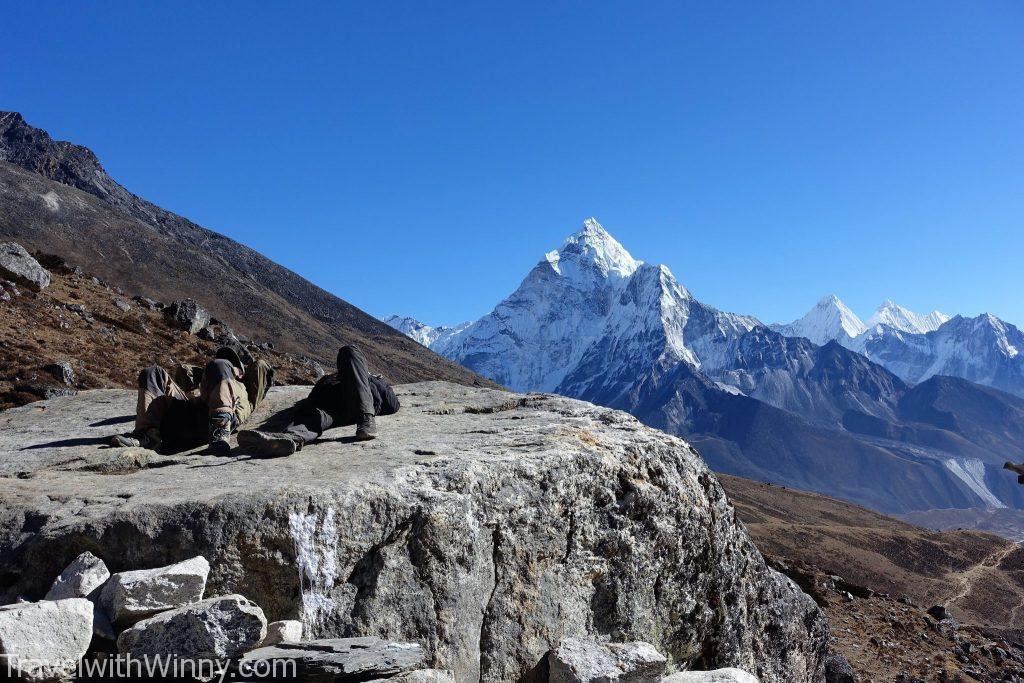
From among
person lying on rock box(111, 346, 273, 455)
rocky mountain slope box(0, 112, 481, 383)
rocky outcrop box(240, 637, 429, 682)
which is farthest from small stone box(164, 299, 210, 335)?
rocky outcrop box(240, 637, 429, 682)

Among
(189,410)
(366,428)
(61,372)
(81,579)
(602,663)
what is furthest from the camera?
(61,372)

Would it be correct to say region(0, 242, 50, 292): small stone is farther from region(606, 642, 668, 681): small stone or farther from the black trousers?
region(606, 642, 668, 681): small stone

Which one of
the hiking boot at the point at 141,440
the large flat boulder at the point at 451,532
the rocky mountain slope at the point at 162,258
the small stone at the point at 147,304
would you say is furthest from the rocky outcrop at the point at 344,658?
the rocky mountain slope at the point at 162,258

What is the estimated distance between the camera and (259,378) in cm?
1041

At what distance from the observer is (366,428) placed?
9.09 metres

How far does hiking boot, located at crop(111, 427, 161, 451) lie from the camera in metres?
8.82

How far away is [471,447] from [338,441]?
1.73 metres

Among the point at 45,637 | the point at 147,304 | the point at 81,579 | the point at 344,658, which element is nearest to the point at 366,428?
the point at 81,579

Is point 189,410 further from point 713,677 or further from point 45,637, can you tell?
point 713,677

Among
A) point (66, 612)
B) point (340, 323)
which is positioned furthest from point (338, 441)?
point (340, 323)

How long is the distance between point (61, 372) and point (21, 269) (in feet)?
41.5

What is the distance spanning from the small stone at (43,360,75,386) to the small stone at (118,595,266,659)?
60.1 ft

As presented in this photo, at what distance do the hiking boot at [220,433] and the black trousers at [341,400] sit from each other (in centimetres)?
75

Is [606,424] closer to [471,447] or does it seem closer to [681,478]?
[681,478]
